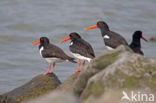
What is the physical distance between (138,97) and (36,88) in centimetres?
326

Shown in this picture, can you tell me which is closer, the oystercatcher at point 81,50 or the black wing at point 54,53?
the oystercatcher at point 81,50

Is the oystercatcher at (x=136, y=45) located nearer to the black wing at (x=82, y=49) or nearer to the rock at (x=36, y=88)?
the black wing at (x=82, y=49)

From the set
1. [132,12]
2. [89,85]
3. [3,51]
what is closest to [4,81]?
[3,51]

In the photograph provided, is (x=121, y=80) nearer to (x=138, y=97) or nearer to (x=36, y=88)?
(x=138, y=97)

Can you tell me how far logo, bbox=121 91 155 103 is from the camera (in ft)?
27.3

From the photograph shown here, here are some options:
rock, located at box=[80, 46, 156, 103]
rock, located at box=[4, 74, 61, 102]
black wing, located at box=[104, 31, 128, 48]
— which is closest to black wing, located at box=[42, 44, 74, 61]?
rock, located at box=[4, 74, 61, 102]

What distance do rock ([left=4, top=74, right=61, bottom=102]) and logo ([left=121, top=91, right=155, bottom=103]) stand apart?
2.62m

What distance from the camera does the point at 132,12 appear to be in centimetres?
2542

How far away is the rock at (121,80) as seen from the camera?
337 inches

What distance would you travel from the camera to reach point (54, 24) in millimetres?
23500

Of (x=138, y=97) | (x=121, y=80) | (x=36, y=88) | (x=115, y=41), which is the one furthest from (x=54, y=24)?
(x=138, y=97)

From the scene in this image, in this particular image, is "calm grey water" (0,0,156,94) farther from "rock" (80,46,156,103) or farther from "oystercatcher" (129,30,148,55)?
"rock" (80,46,156,103)

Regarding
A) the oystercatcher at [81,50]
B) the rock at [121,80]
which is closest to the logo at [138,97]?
the rock at [121,80]

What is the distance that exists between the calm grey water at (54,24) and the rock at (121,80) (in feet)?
25.0
